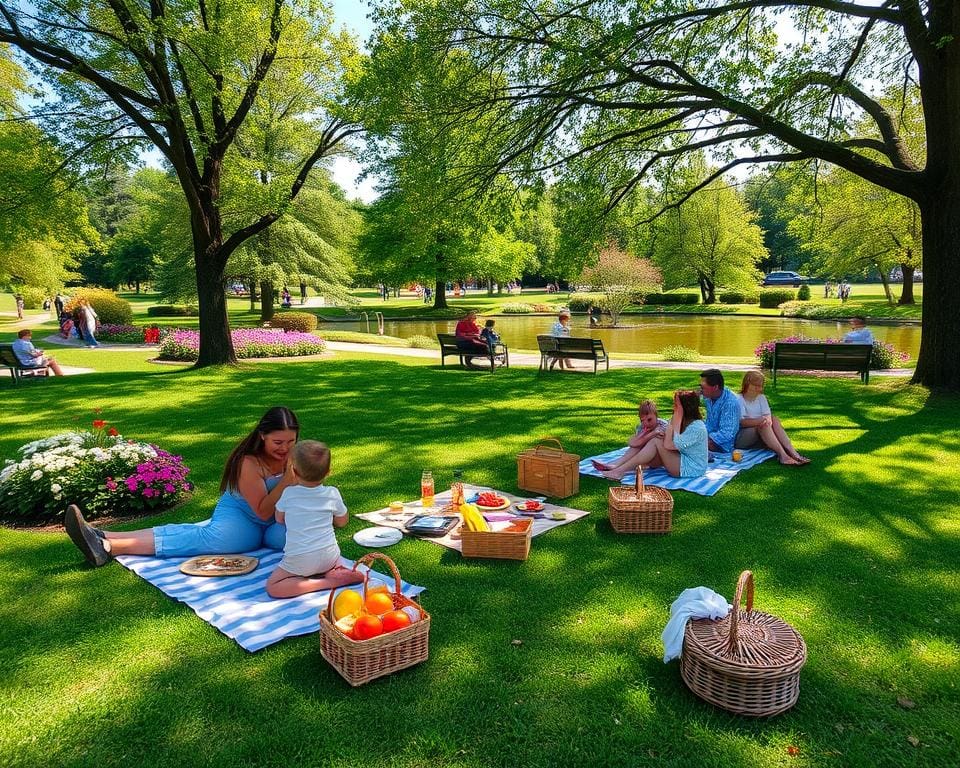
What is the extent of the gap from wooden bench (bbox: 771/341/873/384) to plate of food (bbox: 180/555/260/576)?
11.5m

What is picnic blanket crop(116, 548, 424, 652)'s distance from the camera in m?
4.05

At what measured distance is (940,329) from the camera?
10.8 meters

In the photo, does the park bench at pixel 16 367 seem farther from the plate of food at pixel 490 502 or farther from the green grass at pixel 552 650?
the plate of food at pixel 490 502

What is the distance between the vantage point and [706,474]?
716 cm

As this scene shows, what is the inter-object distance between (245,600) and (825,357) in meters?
12.1

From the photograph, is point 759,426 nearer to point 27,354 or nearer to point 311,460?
point 311,460

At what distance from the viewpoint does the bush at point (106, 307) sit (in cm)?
2528

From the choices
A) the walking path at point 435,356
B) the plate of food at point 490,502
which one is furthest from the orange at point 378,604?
the walking path at point 435,356

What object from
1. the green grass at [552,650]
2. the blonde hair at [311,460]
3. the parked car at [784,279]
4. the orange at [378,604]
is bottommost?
the green grass at [552,650]

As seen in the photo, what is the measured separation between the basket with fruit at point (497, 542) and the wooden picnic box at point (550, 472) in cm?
148

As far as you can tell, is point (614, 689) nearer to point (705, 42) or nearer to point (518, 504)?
point (518, 504)

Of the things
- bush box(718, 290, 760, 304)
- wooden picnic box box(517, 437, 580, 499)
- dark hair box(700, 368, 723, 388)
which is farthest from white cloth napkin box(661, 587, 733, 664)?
bush box(718, 290, 760, 304)

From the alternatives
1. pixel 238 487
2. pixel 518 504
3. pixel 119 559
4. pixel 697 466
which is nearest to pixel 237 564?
pixel 238 487

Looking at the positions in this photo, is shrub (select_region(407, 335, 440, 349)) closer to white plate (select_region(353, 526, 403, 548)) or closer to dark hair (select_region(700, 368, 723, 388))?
dark hair (select_region(700, 368, 723, 388))
